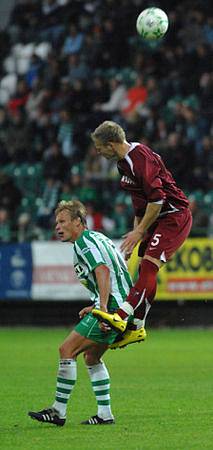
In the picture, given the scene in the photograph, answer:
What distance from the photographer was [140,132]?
20984mm

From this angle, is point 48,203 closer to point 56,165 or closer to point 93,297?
point 56,165

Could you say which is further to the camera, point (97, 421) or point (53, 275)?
point (53, 275)

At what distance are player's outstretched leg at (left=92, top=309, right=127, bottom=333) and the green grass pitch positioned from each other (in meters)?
0.75

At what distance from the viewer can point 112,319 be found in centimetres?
823

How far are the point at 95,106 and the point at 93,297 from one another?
46.5 feet

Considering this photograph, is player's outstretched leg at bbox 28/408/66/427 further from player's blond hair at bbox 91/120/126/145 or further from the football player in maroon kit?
player's blond hair at bbox 91/120/126/145

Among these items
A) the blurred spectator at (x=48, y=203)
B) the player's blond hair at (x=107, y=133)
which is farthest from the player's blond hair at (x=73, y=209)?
the blurred spectator at (x=48, y=203)

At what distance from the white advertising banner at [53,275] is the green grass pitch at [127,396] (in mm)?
1329

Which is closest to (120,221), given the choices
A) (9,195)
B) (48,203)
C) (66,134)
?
(48,203)

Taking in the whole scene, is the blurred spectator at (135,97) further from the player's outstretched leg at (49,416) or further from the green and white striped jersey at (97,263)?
the player's outstretched leg at (49,416)

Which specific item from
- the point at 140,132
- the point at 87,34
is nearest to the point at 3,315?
the point at 140,132

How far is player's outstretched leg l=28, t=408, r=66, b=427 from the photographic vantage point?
839 centimetres

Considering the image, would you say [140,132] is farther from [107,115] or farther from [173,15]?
[173,15]

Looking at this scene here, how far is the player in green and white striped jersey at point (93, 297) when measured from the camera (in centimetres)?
835
